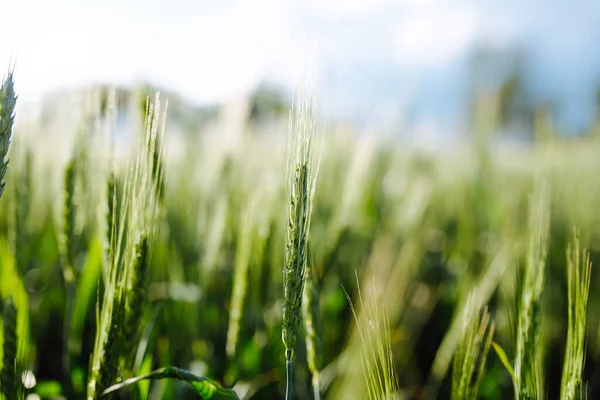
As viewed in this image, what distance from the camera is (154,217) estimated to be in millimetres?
661

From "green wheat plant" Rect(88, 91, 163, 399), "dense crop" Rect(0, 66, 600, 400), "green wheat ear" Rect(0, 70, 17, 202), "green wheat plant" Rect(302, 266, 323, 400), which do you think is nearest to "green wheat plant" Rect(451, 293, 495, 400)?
"dense crop" Rect(0, 66, 600, 400)

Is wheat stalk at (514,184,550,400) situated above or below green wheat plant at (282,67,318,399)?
below

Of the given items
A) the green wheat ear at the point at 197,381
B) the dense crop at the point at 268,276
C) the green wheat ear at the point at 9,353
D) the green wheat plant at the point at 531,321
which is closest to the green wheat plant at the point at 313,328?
the dense crop at the point at 268,276

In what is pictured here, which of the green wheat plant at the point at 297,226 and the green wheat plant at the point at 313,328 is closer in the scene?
the green wheat plant at the point at 297,226

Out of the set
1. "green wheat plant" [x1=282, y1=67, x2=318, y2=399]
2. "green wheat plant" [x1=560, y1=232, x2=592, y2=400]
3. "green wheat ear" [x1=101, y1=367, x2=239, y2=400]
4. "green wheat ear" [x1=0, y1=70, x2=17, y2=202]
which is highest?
"green wheat ear" [x1=0, y1=70, x2=17, y2=202]

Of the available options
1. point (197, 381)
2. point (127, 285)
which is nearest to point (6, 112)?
point (127, 285)

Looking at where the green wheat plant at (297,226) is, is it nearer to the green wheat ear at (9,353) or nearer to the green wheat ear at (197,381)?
the green wheat ear at (197,381)

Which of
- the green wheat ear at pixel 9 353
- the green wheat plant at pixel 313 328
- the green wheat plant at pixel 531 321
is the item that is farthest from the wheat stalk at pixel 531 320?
the green wheat ear at pixel 9 353

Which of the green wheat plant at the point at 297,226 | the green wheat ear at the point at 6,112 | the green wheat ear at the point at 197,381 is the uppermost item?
the green wheat ear at the point at 6,112

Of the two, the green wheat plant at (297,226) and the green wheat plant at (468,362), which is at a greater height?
the green wheat plant at (297,226)

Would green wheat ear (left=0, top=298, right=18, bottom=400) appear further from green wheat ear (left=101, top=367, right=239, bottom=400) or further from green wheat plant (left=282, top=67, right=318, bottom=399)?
green wheat plant (left=282, top=67, right=318, bottom=399)

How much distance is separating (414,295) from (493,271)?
386mm

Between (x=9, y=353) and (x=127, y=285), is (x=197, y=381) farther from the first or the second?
(x=9, y=353)

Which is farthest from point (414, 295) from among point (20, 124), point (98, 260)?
point (20, 124)
